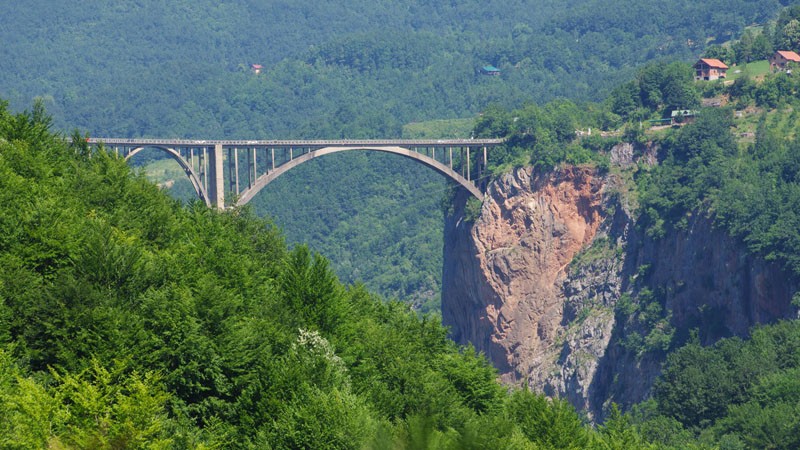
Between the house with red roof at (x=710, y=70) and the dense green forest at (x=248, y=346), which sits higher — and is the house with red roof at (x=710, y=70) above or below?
above

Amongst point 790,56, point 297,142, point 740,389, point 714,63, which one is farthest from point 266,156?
point 790,56

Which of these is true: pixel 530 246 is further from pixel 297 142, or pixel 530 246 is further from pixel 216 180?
pixel 216 180

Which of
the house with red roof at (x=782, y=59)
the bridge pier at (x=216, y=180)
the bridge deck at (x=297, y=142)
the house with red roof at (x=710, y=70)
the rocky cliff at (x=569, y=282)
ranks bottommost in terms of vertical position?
the rocky cliff at (x=569, y=282)

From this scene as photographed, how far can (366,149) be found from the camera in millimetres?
107750

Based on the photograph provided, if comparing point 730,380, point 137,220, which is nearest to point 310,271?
point 137,220

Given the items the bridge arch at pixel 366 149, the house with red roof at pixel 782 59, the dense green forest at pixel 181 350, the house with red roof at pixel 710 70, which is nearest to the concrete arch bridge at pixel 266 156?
the bridge arch at pixel 366 149

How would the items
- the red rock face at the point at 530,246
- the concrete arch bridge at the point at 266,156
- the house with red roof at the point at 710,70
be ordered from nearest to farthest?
the concrete arch bridge at the point at 266,156 → the red rock face at the point at 530,246 → the house with red roof at the point at 710,70

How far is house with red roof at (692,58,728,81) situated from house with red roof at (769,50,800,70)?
3329mm

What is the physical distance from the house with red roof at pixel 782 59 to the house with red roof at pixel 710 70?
3329mm

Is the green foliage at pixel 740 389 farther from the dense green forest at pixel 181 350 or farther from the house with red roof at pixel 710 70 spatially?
the house with red roof at pixel 710 70

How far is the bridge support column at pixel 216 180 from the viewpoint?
9556 centimetres

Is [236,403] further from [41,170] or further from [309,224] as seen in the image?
[309,224]

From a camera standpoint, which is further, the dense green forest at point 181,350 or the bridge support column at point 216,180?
the bridge support column at point 216,180

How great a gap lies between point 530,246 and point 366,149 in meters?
13.8
